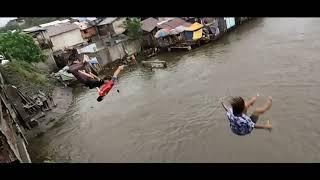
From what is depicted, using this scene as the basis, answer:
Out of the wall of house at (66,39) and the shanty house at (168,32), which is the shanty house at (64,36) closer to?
the wall of house at (66,39)

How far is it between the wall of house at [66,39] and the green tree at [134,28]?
5.34 m

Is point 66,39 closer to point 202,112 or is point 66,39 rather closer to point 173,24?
point 173,24

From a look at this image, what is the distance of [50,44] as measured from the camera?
1318 inches

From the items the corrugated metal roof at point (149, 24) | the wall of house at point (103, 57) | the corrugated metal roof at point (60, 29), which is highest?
the corrugated metal roof at point (60, 29)

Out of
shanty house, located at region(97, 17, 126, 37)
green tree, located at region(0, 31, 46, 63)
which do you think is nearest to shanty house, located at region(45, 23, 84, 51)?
shanty house, located at region(97, 17, 126, 37)

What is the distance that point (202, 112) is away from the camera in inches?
790

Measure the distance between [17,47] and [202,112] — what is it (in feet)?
57.0

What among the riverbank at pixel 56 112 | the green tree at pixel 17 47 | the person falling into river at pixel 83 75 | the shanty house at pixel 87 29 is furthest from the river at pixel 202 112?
the shanty house at pixel 87 29

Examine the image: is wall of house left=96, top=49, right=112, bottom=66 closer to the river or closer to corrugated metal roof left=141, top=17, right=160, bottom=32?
the river

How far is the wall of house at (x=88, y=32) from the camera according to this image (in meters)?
38.5

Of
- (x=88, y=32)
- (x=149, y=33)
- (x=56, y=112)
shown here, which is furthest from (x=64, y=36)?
(x=56, y=112)

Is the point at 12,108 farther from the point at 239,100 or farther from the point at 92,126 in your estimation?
the point at 239,100

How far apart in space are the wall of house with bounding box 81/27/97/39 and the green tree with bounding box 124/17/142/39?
564 centimetres
